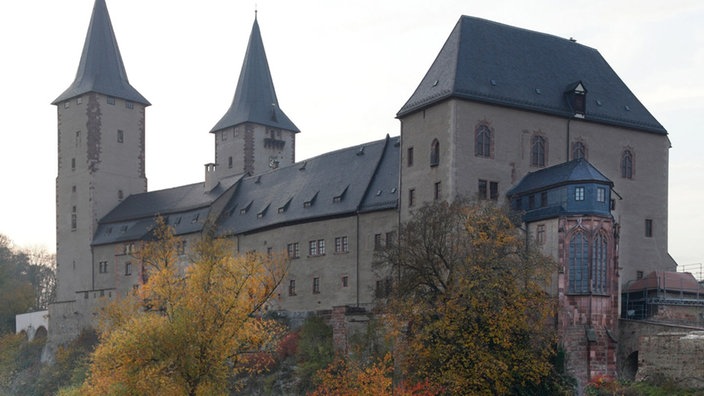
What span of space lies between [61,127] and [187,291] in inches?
1510

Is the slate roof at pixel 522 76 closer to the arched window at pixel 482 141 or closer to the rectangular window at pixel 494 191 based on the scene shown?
the arched window at pixel 482 141

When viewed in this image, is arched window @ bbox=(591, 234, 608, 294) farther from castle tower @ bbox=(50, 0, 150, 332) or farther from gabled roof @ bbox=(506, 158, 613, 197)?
castle tower @ bbox=(50, 0, 150, 332)

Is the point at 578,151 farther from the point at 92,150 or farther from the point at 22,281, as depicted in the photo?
the point at 22,281

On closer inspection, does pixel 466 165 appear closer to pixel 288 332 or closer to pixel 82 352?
pixel 288 332

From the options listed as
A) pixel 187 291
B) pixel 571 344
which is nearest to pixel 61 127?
pixel 187 291

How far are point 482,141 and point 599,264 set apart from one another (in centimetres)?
817

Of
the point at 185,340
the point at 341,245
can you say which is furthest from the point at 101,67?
the point at 185,340

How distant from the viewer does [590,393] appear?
42.3 m

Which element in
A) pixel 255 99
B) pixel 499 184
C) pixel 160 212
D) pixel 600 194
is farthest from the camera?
pixel 255 99

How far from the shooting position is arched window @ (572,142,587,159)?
51.5 meters

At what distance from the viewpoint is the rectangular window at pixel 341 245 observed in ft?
185

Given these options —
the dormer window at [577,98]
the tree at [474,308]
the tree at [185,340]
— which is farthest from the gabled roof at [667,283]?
the tree at [185,340]

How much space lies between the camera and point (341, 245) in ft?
186

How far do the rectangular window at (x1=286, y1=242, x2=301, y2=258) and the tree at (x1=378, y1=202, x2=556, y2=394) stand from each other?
17821 mm
